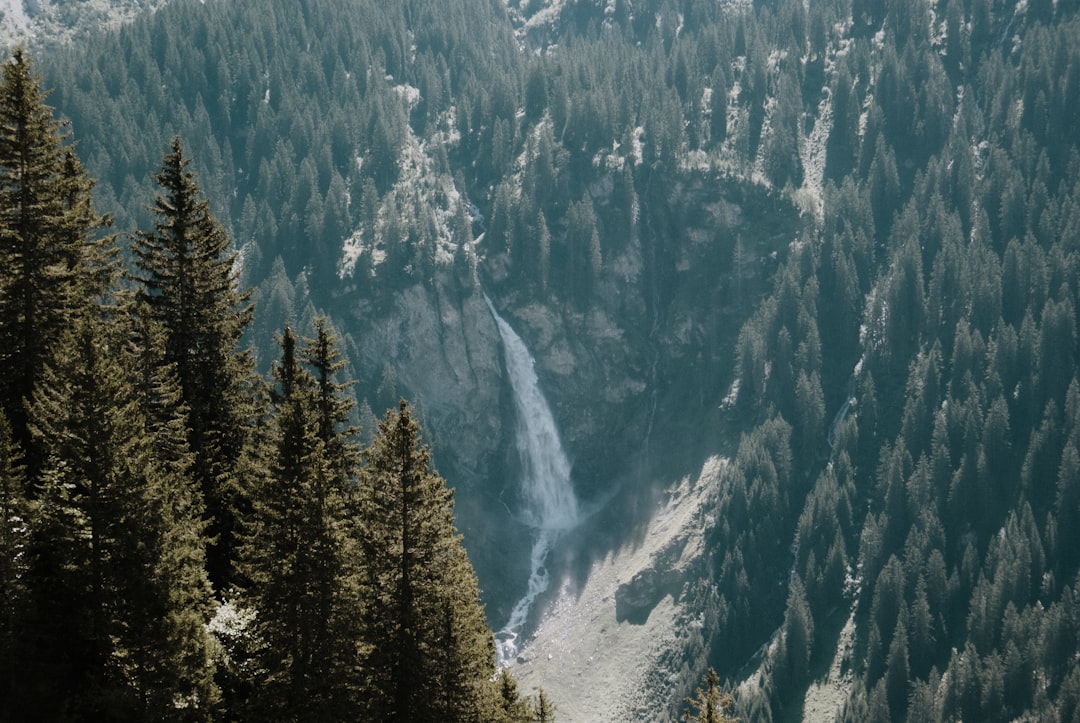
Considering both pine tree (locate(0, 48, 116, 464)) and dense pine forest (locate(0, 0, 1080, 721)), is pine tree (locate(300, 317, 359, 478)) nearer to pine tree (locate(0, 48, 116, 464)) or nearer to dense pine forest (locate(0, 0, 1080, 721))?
dense pine forest (locate(0, 0, 1080, 721))

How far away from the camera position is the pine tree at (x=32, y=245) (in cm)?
4019

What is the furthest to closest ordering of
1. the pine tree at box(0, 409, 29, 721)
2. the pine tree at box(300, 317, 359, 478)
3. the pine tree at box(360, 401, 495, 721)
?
the pine tree at box(300, 317, 359, 478)
the pine tree at box(360, 401, 495, 721)
the pine tree at box(0, 409, 29, 721)

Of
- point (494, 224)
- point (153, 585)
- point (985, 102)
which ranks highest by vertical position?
point (985, 102)

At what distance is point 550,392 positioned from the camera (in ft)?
580

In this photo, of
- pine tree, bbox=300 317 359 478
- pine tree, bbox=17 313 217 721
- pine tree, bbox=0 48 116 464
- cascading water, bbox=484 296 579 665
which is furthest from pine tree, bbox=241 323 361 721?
cascading water, bbox=484 296 579 665

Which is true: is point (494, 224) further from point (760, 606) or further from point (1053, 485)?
point (1053, 485)

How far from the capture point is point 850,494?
14850 centimetres

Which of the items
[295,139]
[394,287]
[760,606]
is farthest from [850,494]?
[295,139]

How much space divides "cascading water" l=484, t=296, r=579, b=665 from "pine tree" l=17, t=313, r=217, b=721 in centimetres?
11974

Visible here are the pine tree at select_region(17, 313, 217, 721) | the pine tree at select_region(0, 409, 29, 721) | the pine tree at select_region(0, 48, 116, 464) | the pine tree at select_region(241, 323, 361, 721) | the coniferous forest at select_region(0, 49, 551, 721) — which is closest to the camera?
the pine tree at select_region(0, 409, 29, 721)

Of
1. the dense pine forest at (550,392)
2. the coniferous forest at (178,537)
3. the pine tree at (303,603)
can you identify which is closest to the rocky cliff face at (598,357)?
the dense pine forest at (550,392)

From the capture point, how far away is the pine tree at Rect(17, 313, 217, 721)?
3234 centimetres

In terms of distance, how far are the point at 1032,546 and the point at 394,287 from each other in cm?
9096

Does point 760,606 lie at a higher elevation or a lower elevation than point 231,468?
higher
